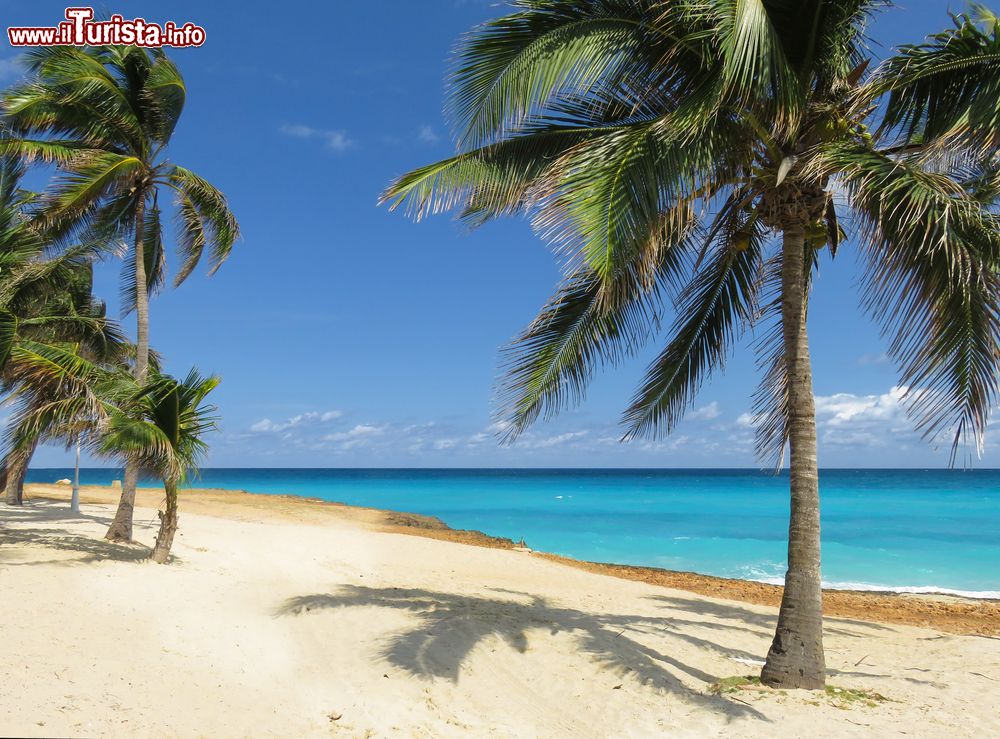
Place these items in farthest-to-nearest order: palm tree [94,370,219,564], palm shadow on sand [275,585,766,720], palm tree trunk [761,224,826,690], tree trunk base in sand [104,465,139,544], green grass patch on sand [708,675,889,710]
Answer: tree trunk base in sand [104,465,139,544]
palm tree [94,370,219,564]
palm shadow on sand [275,585,766,720]
palm tree trunk [761,224,826,690]
green grass patch on sand [708,675,889,710]

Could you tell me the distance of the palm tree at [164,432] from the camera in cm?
830

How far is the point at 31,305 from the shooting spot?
45.2ft

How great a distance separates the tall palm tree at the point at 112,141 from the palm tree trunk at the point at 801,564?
26.3 feet

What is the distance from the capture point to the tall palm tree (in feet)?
33.4

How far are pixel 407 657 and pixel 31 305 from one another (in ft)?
40.0

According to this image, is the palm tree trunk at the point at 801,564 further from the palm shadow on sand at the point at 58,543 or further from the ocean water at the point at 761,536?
the palm shadow on sand at the point at 58,543

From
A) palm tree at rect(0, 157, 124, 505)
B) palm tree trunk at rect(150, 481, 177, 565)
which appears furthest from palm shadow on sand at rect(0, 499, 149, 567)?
palm tree at rect(0, 157, 124, 505)

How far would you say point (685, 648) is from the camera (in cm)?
757

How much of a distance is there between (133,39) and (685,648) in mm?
12212

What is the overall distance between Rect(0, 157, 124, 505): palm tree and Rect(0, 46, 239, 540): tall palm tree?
2.34ft

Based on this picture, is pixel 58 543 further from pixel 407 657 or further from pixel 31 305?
pixel 407 657

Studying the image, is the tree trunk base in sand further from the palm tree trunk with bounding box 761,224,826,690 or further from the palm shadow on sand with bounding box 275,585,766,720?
the palm tree trunk with bounding box 761,224,826,690

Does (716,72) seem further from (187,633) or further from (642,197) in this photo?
(187,633)

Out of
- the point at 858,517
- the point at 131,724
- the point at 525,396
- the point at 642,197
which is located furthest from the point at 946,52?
the point at 858,517
